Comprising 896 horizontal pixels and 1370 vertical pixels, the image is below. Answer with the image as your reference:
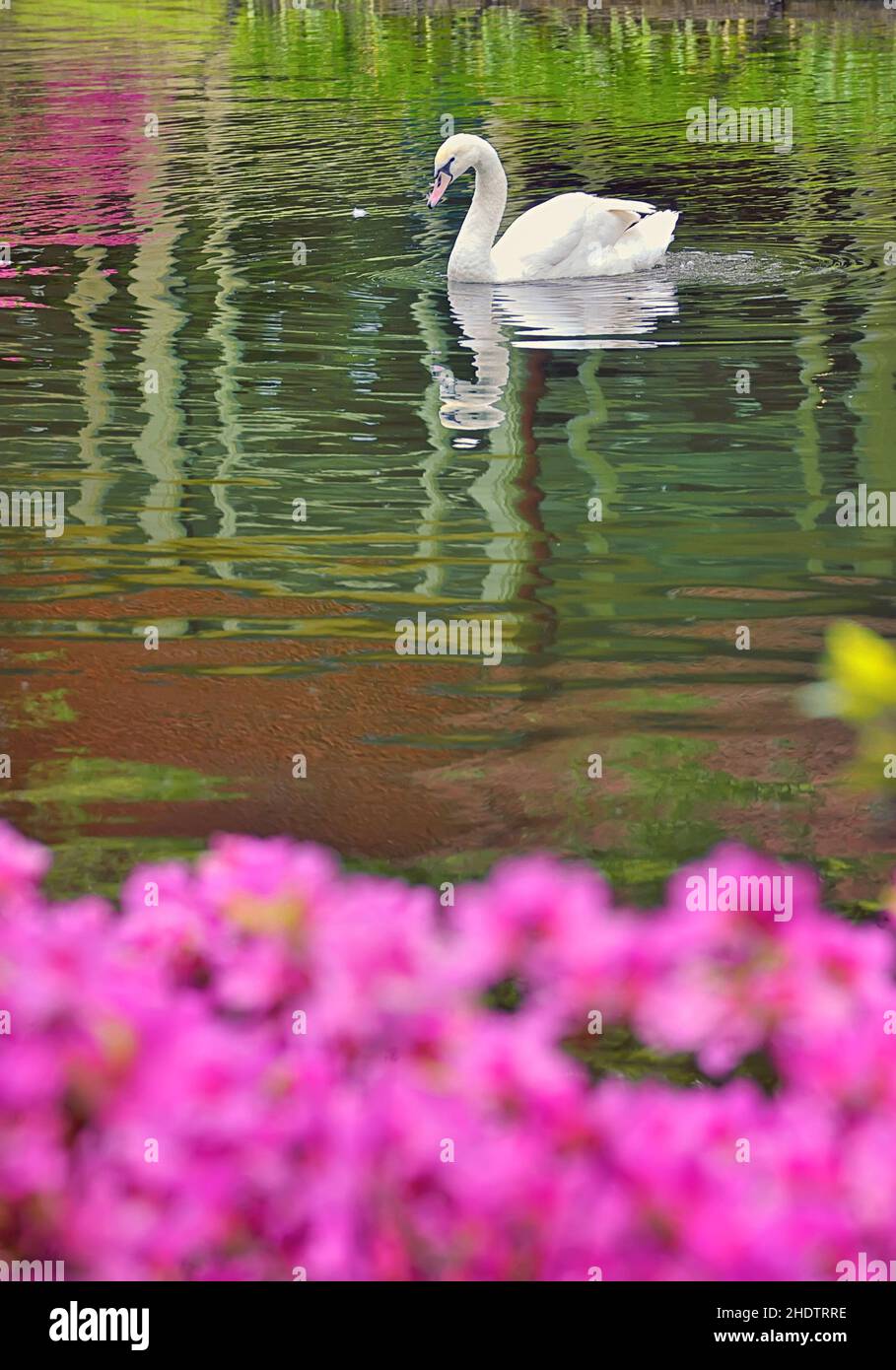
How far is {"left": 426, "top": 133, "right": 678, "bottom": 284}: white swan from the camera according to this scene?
9.90 meters

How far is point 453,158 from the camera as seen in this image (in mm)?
10492

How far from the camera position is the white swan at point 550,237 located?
990 centimetres

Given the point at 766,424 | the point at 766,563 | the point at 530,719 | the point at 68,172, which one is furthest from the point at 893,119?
the point at 530,719

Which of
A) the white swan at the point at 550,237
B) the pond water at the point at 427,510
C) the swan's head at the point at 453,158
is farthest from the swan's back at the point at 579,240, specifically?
the swan's head at the point at 453,158

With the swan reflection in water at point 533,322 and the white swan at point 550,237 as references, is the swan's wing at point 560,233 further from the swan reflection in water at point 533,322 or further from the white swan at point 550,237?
the swan reflection in water at point 533,322

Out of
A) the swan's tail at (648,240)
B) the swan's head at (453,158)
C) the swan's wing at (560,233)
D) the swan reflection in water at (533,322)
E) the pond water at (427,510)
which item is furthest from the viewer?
the swan's head at (453,158)

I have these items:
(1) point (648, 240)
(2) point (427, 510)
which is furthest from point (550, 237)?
(2) point (427, 510)

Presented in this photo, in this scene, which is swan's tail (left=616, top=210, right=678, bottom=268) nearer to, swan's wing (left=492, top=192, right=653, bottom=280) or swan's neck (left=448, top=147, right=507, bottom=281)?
swan's wing (left=492, top=192, right=653, bottom=280)

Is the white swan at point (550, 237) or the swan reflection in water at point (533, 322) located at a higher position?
the white swan at point (550, 237)

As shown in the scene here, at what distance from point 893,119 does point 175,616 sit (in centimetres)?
1383

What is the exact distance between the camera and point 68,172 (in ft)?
48.0

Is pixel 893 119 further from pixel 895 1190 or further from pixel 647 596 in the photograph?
pixel 895 1190

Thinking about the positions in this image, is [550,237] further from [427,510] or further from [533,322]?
[427,510]

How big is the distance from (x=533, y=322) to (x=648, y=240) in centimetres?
136
